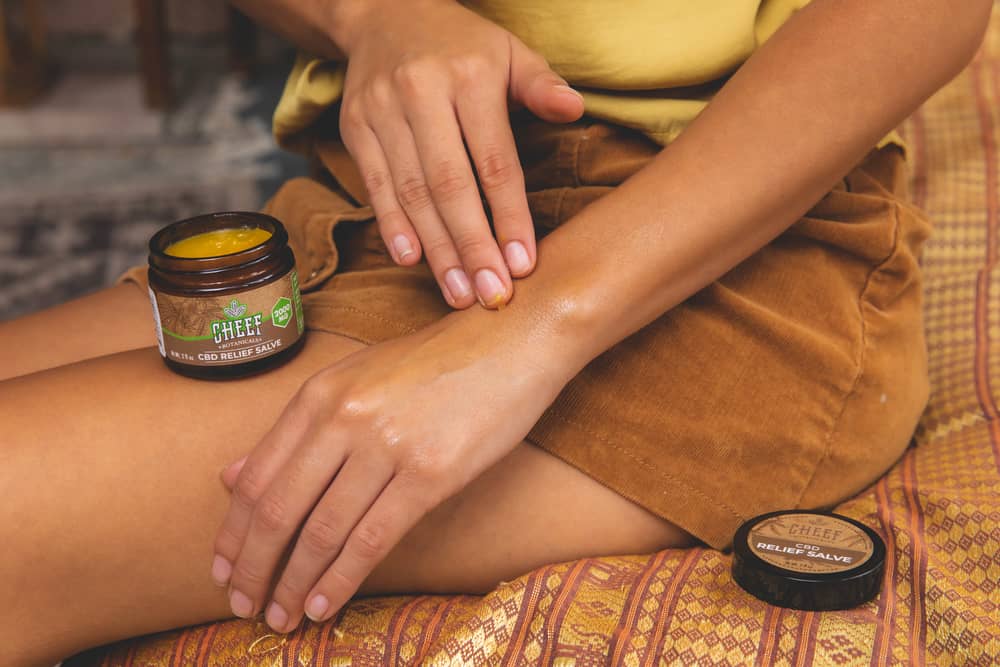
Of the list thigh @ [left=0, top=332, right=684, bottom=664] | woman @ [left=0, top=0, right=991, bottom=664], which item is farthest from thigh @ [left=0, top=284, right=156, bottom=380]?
thigh @ [left=0, top=332, right=684, bottom=664]

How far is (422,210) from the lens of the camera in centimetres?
74

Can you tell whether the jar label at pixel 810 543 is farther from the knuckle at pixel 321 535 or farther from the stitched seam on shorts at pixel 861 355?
the knuckle at pixel 321 535

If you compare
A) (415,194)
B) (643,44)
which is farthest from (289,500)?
(643,44)

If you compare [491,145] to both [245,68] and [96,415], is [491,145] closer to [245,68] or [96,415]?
[96,415]

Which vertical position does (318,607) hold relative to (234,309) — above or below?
below

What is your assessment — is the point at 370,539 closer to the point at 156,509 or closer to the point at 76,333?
the point at 156,509

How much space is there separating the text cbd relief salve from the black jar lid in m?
0.36

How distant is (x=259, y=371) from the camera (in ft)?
2.40

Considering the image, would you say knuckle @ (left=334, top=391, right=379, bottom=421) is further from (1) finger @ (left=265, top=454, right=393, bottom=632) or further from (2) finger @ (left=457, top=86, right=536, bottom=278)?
(2) finger @ (left=457, top=86, right=536, bottom=278)

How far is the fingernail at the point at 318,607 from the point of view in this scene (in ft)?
2.21

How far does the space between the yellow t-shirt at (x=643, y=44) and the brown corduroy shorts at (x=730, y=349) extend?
1.1 inches

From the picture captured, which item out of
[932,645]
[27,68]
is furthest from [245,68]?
[932,645]

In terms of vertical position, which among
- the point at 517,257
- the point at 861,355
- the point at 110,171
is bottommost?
the point at 110,171

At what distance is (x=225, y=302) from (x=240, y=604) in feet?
0.66
